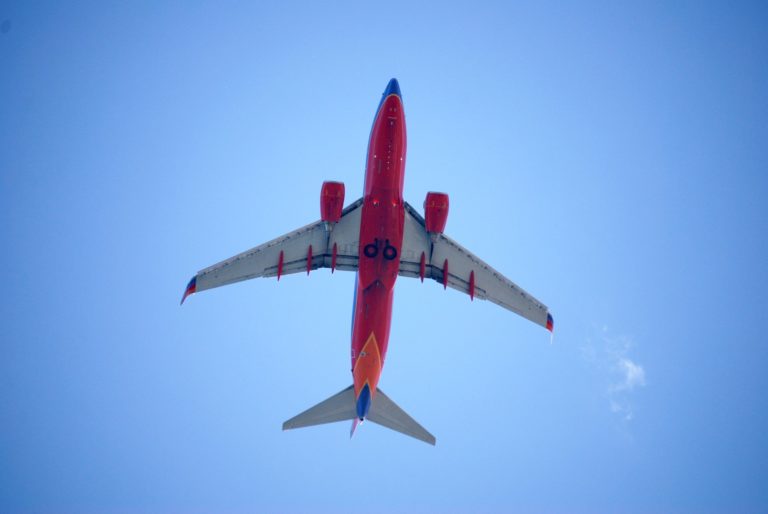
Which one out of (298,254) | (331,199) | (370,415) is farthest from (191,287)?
(370,415)

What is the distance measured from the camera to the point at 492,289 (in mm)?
39469

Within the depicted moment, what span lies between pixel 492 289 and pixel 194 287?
1934 cm

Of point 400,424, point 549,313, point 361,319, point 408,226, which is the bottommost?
point 400,424

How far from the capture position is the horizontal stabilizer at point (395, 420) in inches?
1478

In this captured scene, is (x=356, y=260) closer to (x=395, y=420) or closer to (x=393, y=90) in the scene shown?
(x=395, y=420)

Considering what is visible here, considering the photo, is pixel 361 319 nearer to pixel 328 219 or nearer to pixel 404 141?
pixel 328 219

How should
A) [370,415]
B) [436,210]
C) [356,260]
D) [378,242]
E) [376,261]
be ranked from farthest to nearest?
1. [356,260]
2. [370,415]
3. [376,261]
4. [436,210]
5. [378,242]

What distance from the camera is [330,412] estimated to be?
1470 inches

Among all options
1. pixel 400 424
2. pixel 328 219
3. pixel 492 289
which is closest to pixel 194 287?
pixel 328 219

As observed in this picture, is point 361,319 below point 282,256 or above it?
below

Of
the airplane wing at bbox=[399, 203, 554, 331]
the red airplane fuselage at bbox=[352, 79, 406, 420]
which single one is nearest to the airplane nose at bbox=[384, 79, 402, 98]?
the red airplane fuselage at bbox=[352, 79, 406, 420]

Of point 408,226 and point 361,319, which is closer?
point 361,319

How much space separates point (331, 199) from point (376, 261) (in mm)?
4571

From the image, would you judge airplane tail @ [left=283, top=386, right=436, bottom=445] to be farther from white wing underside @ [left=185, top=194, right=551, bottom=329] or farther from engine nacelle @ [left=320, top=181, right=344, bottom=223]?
engine nacelle @ [left=320, top=181, right=344, bottom=223]
